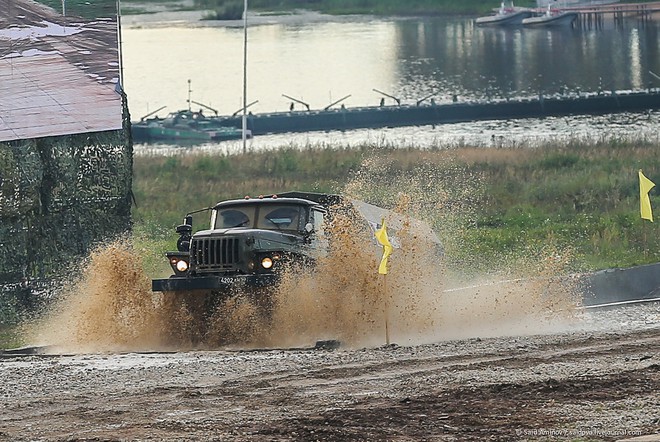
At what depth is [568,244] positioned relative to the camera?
29.4m

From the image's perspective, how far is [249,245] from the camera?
63.6ft

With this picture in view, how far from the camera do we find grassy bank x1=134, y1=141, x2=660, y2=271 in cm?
2911

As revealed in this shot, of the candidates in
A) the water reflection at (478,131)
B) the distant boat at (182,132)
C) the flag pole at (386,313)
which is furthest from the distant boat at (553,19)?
the flag pole at (386,313)

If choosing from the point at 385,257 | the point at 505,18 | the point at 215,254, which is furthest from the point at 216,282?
the point at 505,18

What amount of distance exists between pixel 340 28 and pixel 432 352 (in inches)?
5669

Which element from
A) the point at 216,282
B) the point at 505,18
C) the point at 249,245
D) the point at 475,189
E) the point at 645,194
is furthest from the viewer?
the point at 505,18

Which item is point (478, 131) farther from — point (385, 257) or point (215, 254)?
point (385, 257)

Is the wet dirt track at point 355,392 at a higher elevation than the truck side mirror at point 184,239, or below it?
below

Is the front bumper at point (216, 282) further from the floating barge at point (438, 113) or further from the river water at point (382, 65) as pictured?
the floating barge at point (438, 113)

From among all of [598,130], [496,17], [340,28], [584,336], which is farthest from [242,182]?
[340,28]

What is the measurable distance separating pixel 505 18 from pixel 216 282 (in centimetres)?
A: 12951

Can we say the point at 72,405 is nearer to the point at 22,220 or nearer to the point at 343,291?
the point at 343,291

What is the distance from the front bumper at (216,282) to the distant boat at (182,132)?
192 feet

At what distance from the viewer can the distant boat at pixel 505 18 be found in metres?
145
